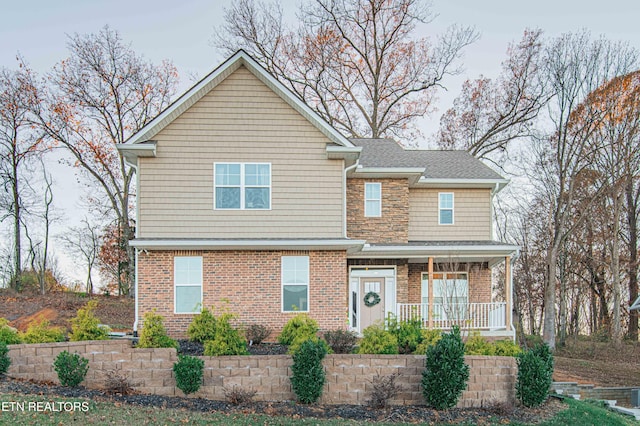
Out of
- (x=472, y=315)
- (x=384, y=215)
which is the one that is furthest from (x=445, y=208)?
(x=472, y=315)

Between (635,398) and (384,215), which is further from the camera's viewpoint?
(384,215)

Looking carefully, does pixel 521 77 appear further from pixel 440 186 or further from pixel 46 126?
pixel 46 126

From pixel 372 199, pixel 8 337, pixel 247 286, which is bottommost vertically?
pixel 8 337

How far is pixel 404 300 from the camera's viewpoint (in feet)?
65.0

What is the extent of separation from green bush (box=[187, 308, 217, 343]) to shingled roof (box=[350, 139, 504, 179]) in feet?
25.1

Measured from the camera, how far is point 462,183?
68.1 feet

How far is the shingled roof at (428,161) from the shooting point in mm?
20359

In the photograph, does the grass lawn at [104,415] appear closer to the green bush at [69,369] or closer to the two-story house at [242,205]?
the green bush at [69,369]

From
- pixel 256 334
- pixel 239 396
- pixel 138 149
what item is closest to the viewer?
pixel 239 396

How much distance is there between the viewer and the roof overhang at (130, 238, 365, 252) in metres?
16.2

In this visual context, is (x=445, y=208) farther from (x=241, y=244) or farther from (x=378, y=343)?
(x=378, y=343)

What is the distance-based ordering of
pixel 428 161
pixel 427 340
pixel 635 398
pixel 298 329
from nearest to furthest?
pixel 427 340 → pixel 298 329 → pixel 635 398 → pixel 428 161

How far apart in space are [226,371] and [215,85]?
8050 millimetres

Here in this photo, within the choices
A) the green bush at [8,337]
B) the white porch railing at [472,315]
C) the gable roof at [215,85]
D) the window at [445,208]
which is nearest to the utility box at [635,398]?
the white porch railing at [472,315]
